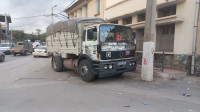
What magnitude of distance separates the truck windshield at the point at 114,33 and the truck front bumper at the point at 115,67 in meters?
0.97

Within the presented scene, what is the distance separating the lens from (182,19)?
7047 millimetres

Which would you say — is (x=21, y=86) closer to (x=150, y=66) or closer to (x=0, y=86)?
(x=0, y=86)

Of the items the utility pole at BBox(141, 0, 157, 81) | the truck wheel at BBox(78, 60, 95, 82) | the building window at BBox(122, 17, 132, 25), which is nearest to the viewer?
the truck wheel at BBox(78, 60, 95, 82)

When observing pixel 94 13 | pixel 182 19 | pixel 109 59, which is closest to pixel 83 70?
pixel 109 59

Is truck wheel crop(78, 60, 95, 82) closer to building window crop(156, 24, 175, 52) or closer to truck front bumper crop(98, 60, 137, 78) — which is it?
truck front bumper crop(98, 60, 137, 78)

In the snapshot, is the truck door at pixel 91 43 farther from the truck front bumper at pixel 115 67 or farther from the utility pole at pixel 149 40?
the utility pole at pixel 149 40

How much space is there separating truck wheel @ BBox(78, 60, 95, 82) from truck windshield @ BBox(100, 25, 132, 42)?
1314mm

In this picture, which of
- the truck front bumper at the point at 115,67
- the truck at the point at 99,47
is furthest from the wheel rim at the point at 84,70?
the truck front bumper at the point at 115,67

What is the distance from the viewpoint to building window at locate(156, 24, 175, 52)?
7.88 m

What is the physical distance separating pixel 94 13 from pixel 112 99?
44.0 feet

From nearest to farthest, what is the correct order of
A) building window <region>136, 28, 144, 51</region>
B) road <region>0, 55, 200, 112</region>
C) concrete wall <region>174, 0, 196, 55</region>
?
road <region>0, 55, 200, 112</region>
concrete wall <region>174, 0, 196, 55</region>
building window <region>136, 28, 144, 51</region>

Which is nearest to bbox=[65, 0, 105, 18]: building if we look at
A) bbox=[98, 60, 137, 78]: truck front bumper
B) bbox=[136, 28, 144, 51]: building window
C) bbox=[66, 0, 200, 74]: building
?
bbox=[66, 0, 200, 74]: building

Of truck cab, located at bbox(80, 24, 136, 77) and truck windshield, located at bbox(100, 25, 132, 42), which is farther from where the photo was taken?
truck windshield, located at bbox(100, 25, 132, 42)

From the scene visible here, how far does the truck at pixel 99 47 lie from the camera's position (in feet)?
18.0
